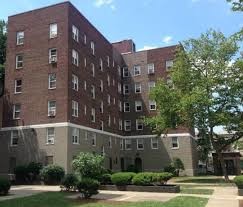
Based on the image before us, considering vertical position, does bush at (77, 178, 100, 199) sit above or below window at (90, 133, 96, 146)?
below

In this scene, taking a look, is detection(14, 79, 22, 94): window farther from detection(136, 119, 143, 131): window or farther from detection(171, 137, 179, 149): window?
detection(171, 137, 179, 149): window

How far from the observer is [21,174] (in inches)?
1426

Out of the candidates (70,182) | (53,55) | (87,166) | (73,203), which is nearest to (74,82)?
(53,55)

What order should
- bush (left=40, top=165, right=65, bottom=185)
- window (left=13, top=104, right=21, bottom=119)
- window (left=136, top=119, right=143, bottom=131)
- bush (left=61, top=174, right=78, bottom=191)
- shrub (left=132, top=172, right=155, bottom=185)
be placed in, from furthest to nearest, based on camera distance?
window (left=136, top=119, right=143, bottom=131), window (left=13, top=104, right=21, bottom=119), bush (left=40, top=165, right=65, bottom=185), shrub (left=132, top=172, right=155, bottom=185), bush (left=61, top=174, right=78, bottom=191)

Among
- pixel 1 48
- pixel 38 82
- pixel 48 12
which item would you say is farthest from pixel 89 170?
pixel 1 48

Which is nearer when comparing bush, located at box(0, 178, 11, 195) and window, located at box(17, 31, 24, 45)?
bush, located at box(0, 178, 11, 195)

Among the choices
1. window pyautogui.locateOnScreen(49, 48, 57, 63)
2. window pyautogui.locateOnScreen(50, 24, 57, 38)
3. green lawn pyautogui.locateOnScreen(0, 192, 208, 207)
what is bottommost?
green lawn pyautogui.locateOnScreen(0, 192, 208, 207)

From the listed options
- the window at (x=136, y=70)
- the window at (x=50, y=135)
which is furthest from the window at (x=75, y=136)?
the window at (x=136, y=70)

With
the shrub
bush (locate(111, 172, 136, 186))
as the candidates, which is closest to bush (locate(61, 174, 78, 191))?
bush (locate(111, 172, 136, 186))

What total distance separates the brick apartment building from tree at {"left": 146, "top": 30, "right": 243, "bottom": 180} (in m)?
9.02

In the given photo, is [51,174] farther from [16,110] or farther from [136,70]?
[136,70]

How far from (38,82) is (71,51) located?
5.04 metres

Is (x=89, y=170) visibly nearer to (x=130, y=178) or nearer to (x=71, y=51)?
(x=130, y=178)

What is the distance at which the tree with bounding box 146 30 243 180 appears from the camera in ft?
120
